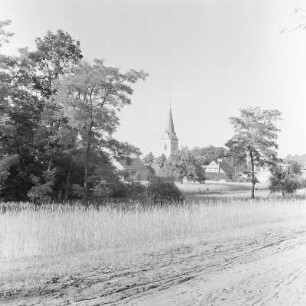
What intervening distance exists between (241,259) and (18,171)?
20550 millimetres

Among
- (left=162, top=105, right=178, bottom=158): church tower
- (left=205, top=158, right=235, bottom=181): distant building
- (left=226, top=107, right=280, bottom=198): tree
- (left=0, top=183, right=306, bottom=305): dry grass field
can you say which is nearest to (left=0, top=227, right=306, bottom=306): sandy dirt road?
(left=0, top=183, right=306, bottom=305): dry grass field

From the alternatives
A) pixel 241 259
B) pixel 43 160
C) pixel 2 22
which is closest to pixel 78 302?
pixel 241 259

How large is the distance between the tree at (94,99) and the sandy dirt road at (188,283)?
1324 centimetres

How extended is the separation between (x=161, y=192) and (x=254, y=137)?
14374 mm

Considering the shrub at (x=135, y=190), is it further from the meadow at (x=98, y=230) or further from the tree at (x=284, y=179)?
the tree at (x=284, y=179)

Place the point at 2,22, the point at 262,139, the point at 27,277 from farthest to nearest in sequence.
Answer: the point at 262,139
the point at 2,22
the point at 27,277

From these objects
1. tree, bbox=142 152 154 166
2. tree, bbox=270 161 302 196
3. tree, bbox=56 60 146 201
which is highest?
tree, bbox=142 152 154 166

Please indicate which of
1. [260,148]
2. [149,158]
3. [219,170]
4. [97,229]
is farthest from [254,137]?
[149,158]

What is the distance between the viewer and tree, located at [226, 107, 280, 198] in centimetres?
3428

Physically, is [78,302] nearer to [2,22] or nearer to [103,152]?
[103,152]

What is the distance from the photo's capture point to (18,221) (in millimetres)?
11562

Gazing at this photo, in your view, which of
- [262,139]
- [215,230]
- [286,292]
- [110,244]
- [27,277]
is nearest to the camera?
[286,292]

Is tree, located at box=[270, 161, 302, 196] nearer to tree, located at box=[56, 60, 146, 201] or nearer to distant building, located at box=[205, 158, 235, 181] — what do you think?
tree, located at box=[56, 60, 146, 201]

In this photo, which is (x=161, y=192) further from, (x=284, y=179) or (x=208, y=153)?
(x=208, y=153)
